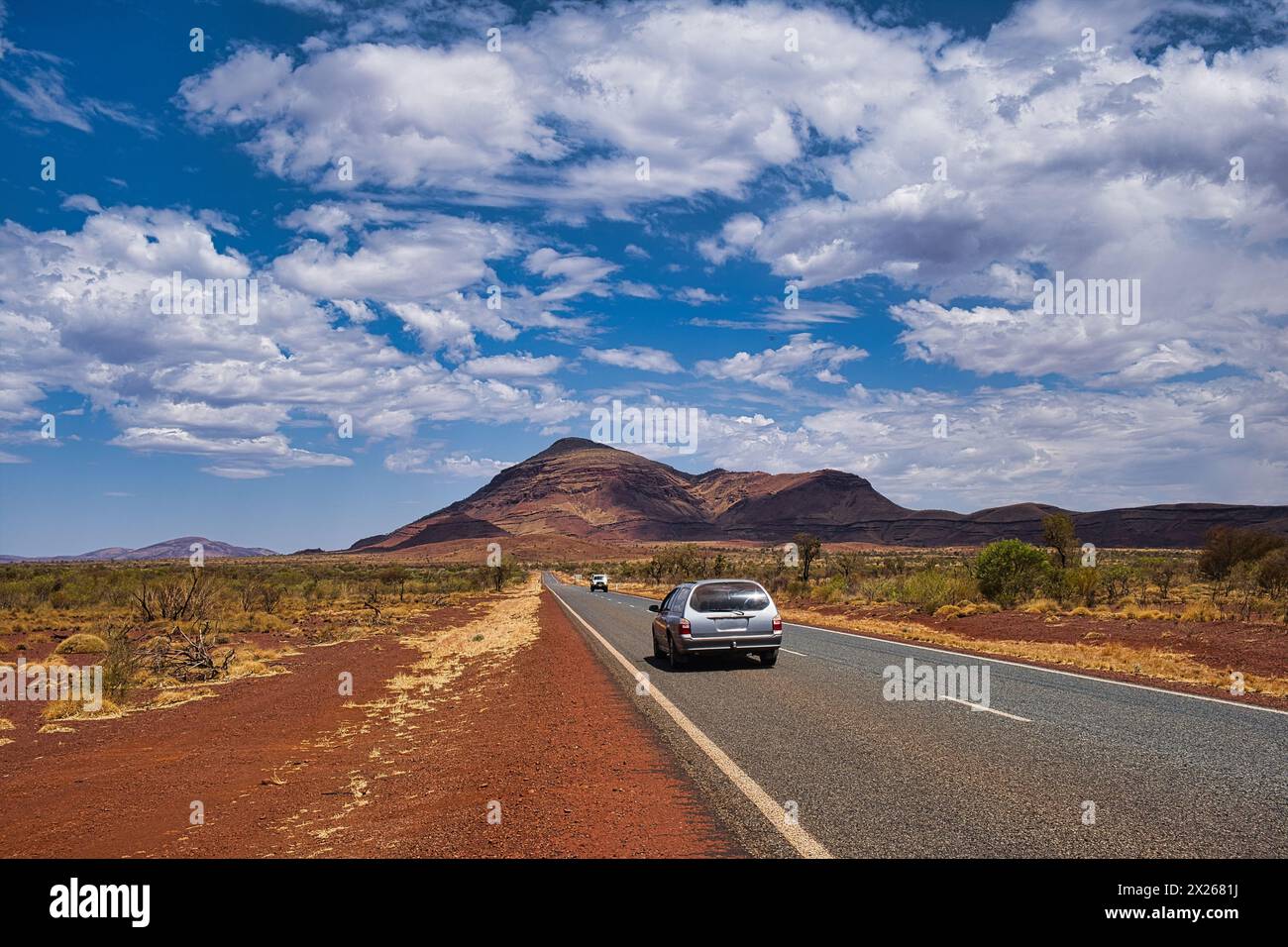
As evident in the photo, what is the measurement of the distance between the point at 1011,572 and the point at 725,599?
19.9 meters

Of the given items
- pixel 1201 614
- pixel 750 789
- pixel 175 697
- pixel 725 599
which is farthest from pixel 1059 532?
pixel 750 789

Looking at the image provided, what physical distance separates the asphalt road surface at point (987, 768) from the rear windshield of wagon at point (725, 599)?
2.06 m

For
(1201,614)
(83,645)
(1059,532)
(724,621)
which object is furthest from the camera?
(1059,532)

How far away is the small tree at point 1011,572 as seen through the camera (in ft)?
102

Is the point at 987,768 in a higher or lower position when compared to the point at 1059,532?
lower

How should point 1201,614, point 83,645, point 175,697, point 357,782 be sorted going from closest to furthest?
point 357,782 < point 175,697 < point 83,645 < point 1201,614

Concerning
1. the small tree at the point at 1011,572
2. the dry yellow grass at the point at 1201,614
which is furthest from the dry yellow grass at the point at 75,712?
the small tree at the point at 1011,572

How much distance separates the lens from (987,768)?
24.3 ft

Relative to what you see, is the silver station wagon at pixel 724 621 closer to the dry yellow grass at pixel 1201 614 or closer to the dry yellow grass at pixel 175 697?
the dry yellow grass at pixel 175 697

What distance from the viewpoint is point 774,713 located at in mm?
10664

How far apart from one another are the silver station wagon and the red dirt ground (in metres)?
1.70

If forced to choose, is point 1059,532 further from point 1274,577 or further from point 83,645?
point 83,645
